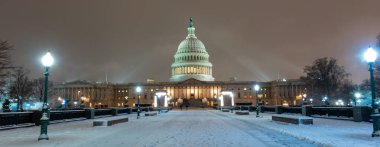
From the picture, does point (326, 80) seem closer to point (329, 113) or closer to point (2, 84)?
point (329, 113)

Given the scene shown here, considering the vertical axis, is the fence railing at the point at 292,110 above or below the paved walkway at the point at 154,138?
above

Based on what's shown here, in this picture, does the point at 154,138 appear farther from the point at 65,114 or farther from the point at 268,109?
the point at 268,109

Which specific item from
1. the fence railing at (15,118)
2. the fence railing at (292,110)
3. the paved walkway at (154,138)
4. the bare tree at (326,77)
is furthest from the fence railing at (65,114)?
the bare tree at (326,77)

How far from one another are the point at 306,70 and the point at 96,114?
53536 millimetres

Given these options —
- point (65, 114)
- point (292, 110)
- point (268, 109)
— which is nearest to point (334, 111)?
point (292, 110)

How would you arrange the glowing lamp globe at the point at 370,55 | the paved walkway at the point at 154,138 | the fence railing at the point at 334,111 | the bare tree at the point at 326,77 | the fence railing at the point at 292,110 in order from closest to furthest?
the paved walkway at the point at 154,138
the glowing lamp globe at the point at 370,55
the fence railing at the point at 334,111
the fence railing at the point at 292,110
the bare tree at the point at 326,77

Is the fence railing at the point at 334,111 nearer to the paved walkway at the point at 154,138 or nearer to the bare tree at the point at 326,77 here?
the paved walkway at the point at 154,138

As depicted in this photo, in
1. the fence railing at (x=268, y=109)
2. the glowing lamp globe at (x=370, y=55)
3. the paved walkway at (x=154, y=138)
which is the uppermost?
the glowing lamp globe at (x=370, y=55)

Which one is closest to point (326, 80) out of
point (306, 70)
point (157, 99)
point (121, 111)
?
point (306, 70)

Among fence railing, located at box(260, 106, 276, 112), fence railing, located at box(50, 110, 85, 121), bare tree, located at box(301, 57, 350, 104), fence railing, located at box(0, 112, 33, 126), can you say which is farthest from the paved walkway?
bare tree, located at box(301, 57, 350, 104)

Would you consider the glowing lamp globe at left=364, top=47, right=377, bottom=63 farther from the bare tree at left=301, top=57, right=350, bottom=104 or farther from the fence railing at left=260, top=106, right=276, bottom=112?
the bare tree at left=301, top=57, right=350, bottom=104

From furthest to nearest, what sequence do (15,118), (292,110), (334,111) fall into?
(292,110)
(334,111)
(15,118)

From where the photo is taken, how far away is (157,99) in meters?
149

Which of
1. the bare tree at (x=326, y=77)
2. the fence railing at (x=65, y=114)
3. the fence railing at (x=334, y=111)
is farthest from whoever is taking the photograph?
the bare tree at (x=326, y=77)
